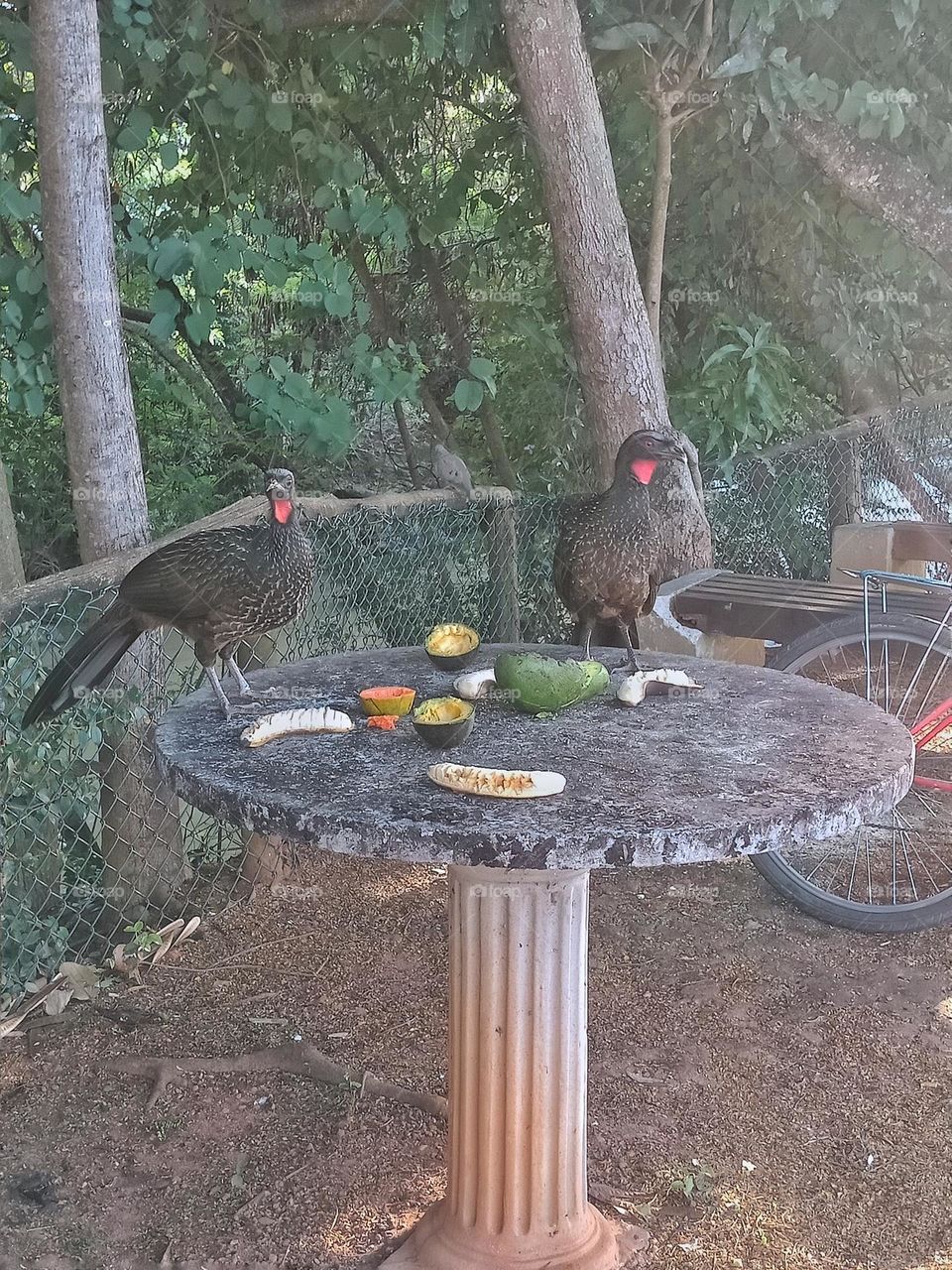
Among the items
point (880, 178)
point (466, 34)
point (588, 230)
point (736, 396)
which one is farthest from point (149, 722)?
point (880, 178)

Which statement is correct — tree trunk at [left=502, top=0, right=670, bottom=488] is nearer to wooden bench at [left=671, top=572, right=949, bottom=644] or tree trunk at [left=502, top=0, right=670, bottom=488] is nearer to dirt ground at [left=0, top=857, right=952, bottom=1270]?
wooden bench at [left=671, top=572, right=949, bottom=644]

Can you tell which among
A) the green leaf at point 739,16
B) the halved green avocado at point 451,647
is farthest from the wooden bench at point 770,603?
the green leaf at point 739,16

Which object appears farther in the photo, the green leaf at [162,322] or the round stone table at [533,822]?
the green leaf at [162,322]

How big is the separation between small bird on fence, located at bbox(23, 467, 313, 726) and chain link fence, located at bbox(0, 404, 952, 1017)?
35 cm

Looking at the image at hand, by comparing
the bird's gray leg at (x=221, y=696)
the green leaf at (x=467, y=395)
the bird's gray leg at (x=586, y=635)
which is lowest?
the bird's gray leg at (x=586, y=635)

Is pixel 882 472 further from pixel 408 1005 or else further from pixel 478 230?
A: pixel 408 1005

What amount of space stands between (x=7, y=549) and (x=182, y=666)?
0.66 meters

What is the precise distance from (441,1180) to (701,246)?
4.85 meters

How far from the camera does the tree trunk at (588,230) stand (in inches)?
170

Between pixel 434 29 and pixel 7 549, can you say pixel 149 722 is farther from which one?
pixel 434 29

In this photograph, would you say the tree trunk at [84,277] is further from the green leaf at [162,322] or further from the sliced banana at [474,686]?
the sliced banana at [474,686]

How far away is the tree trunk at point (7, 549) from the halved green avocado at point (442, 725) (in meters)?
1.91

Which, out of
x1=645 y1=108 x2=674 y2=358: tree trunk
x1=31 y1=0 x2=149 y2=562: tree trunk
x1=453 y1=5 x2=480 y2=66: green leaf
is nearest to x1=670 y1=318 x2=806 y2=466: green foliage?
x1=645 y1=108 x2=674 y2=358: tree trunk

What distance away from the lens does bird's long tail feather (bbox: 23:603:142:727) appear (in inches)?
104
